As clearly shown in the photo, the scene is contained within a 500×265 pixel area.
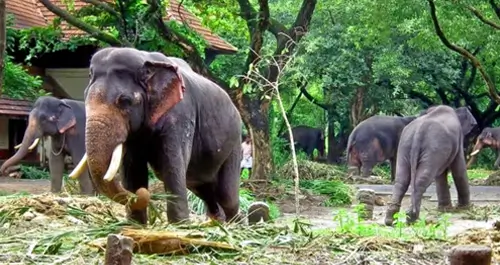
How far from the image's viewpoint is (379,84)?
115 feet

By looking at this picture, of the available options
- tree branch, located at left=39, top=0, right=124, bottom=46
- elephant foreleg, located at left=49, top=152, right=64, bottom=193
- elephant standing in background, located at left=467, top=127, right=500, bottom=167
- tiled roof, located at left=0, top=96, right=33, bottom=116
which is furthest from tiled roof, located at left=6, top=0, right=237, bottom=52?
elephant standing in background, located at left=467, top=127, right=500, bottom=167

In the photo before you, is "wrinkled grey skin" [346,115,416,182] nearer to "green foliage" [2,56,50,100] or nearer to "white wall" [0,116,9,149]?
"white wall" [0,116,9,149]

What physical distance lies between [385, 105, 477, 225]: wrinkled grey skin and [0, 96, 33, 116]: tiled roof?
1124cm

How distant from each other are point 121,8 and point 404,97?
2023 cm

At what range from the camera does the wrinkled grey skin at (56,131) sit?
16516mm

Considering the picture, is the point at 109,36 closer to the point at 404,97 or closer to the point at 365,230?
the point at 365,230

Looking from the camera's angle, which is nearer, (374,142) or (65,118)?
(65,118)

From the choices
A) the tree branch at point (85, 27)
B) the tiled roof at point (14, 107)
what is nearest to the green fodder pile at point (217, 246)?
the tree branch at point (85, 27)

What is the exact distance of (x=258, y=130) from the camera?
66.5 feet

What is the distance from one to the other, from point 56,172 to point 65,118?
908mm

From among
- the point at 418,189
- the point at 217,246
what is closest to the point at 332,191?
the point at 418,189

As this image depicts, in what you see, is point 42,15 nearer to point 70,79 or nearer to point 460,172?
point 70,79

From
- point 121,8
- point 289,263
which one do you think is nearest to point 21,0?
point 121,8

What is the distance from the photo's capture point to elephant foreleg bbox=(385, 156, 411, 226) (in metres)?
14.0
